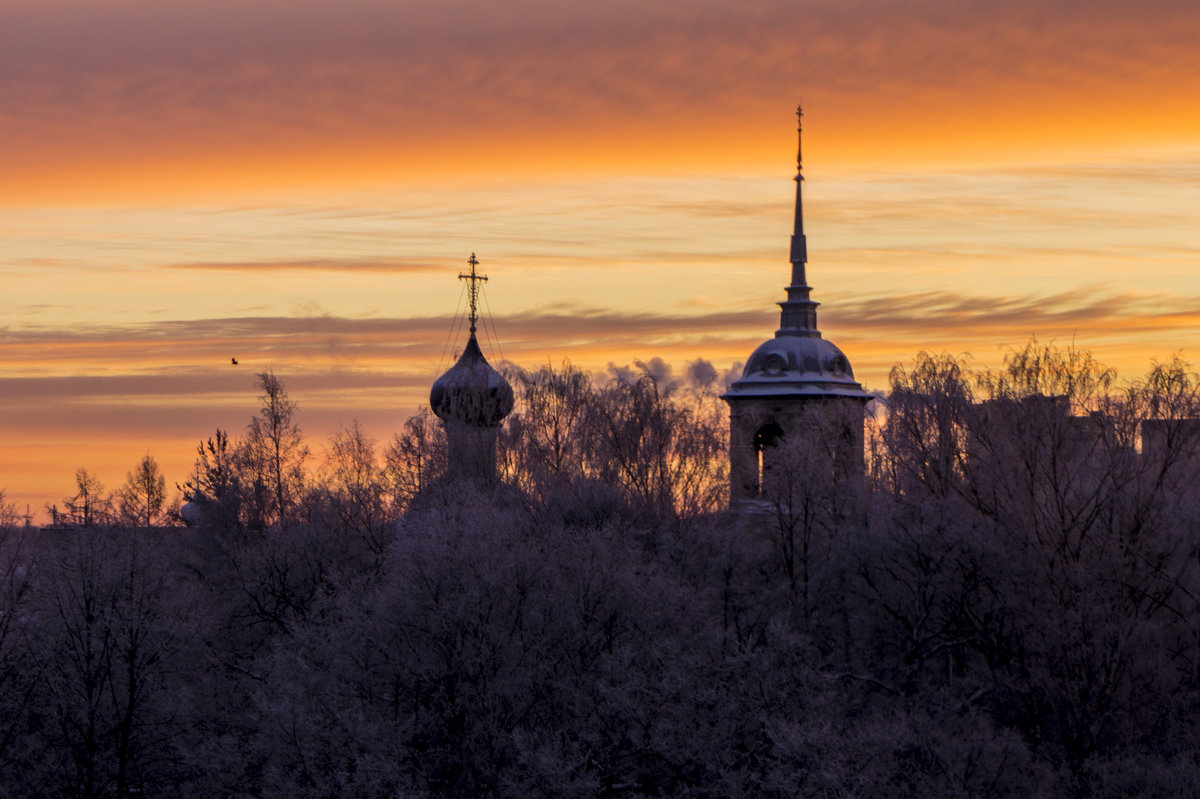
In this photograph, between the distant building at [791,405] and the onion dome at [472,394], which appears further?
the onion dome at [472,394]

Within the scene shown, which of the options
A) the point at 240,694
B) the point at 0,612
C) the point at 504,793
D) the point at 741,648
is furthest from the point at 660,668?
the point at 0,612

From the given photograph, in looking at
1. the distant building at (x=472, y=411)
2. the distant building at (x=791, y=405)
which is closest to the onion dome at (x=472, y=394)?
the distant building at (x=472, y=411)

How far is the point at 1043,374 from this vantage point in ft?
149

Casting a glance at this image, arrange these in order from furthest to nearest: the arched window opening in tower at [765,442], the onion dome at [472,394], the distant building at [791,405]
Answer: the onion dome at [472,394] < the arched window opening in tower at [765,442] < the distant building at [791,405]

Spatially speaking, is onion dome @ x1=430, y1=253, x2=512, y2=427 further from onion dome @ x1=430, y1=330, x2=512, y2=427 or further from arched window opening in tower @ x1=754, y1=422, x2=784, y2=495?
arched window opening in tower @ x1=754, y1=422, x2=784, y2=495

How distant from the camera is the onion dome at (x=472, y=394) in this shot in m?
61.6

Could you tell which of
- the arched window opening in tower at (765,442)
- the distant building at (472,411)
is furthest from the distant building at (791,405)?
the distant building at (472,411)

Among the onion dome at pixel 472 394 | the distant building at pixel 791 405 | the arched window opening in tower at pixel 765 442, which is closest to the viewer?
the distant building at pixel 791 405

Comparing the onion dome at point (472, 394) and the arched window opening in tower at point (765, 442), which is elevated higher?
the onion dome at point (472, 394)

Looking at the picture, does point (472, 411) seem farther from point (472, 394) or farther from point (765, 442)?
point (765, 442)

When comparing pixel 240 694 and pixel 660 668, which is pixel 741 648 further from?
pixel 240 694

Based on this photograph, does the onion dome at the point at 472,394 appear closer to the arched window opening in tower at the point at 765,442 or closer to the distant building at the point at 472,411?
the distant building at the point at 472,411

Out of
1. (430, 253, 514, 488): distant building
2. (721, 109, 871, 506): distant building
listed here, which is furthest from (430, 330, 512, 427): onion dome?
(721, 109, 871, 506): distant building

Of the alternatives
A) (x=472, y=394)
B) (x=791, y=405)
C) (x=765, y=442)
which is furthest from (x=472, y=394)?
(x=791, y=405)
